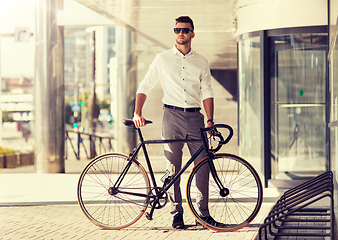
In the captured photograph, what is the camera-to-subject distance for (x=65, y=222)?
551cm

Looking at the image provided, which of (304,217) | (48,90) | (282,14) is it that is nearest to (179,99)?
(304,217)

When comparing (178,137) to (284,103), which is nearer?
(178,137)

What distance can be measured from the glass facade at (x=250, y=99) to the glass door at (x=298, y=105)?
28 centimetres

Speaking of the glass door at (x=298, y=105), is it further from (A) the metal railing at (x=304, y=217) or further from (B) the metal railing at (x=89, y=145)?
(B) the metal railing at (x=89, y=145)

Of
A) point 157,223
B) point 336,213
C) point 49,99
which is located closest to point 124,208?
point 157,223

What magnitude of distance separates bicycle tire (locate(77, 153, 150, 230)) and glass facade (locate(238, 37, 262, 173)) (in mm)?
3939

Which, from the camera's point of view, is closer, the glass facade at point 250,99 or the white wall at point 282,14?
the white wall at point 282,14

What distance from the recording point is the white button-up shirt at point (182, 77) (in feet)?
16.5

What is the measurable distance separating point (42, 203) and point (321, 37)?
5.07m

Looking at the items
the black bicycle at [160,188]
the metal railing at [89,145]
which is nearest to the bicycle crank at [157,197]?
the black bicycle at [160,188]

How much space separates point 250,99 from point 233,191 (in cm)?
411

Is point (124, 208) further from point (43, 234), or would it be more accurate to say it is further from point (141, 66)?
point (141, 66)

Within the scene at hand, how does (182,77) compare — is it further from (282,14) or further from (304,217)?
(282,14)

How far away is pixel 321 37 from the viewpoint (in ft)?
27.9
